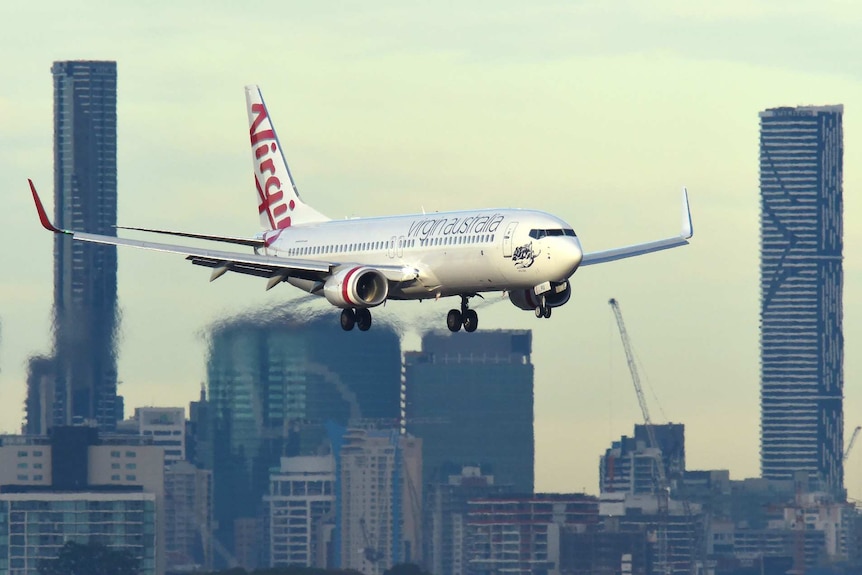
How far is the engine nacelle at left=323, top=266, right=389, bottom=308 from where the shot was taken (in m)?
114

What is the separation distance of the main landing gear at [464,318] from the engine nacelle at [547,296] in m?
3.00

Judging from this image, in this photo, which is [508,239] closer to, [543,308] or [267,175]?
[543,308]

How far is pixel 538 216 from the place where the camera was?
362ft

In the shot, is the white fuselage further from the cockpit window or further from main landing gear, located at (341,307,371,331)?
main landing gear, located at (341,307,371,331)

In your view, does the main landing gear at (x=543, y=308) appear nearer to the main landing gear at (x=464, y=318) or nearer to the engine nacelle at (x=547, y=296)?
the engine nacelle at (x=547, y=296)

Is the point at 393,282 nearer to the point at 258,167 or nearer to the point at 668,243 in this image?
the point at 668,243

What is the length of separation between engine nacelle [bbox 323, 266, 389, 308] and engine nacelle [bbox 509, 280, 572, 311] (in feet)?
21.8

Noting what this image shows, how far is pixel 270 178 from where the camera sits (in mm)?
138625

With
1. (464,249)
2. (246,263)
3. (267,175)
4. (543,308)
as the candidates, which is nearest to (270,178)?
(267,175)

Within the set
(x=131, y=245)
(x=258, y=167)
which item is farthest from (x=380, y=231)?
(x=258, y=167)

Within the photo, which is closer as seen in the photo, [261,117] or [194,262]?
[194,262]

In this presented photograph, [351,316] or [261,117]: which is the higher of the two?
[261,117]

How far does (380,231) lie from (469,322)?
23.9ft

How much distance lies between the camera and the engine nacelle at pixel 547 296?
110m
